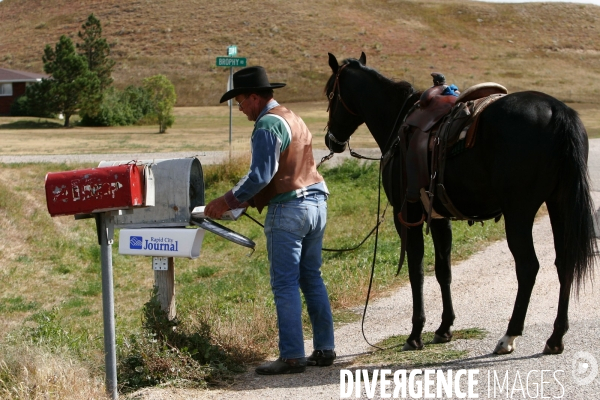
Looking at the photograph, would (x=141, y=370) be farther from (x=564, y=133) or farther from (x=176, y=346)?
(x=564, y=133)

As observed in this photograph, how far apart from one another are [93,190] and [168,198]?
90 cm

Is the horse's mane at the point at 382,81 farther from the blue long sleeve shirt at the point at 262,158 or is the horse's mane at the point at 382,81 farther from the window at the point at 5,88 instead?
the window at the point at 5,88

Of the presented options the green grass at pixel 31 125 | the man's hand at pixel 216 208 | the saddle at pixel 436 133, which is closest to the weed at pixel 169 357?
the man's hand at pixel 216 208

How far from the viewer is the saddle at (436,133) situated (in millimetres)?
5906

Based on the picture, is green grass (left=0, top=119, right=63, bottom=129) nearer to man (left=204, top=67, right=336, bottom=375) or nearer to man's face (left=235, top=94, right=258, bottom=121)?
man's face (left=235, top=94, right=258, bottom=121)

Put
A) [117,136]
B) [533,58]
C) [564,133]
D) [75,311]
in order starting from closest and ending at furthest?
[564,133]
[75,311]
[117,136]
[533,58]

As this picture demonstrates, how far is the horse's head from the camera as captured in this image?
701 centimetres

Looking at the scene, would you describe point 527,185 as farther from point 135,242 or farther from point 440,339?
point 135,242

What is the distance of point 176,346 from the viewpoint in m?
5.63

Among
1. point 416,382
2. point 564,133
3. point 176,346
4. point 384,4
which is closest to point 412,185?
point 564,133

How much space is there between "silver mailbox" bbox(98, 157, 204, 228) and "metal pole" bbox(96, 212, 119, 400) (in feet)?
2.16

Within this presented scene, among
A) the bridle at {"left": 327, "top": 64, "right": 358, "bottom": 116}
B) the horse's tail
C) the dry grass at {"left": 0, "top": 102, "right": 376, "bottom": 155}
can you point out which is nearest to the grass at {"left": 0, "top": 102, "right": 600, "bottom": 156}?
the dry grass at {"left": 0, "top": 102, "right": 376, "bottom": 155}

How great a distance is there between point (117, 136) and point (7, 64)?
49.4 metres

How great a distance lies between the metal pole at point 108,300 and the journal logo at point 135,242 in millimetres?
627
